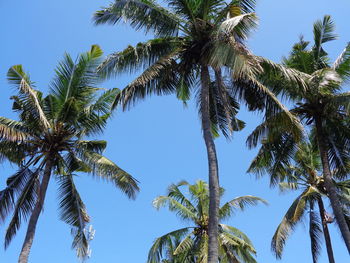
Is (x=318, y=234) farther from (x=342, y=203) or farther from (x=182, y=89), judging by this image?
(x=182, y=89)

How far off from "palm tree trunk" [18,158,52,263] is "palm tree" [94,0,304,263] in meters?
3.37

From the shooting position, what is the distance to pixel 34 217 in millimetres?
12359

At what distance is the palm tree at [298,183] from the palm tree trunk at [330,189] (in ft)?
3.40

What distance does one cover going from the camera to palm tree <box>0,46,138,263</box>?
13.3 meters

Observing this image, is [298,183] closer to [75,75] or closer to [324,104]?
[324,104]

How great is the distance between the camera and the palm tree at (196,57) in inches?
439

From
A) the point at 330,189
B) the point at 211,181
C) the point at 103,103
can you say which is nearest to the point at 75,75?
the point at 103,103

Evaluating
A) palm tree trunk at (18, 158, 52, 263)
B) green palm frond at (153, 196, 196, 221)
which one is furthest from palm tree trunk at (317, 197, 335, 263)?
palm tree trunk at (18, 158, 52, 263)

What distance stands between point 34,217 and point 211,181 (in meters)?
5.79

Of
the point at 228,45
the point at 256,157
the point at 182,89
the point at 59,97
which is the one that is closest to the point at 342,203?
the point at 256,157

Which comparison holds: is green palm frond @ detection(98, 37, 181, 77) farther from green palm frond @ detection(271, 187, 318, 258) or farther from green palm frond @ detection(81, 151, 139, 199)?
green palm frond @ detection(271, 187, 318, 258)

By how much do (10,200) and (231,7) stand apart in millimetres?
9477

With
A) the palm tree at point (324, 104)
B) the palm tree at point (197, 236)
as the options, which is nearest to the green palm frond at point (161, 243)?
the palm tree at point (197, 236)

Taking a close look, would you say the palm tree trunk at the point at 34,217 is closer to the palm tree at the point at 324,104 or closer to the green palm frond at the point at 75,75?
the green palm frond at the point at 75,75
